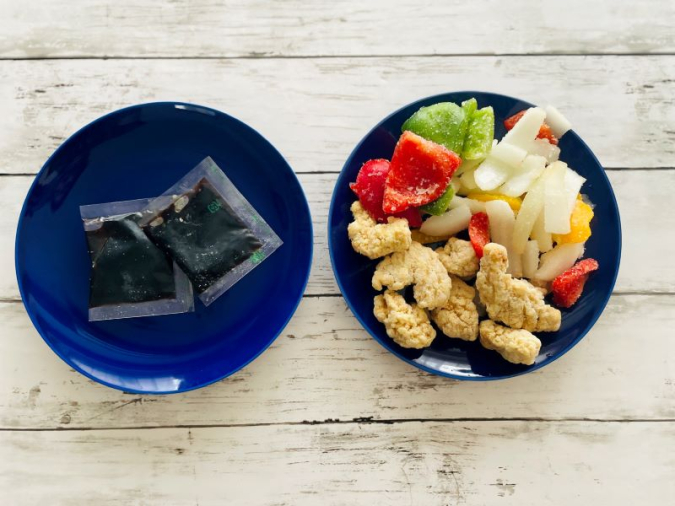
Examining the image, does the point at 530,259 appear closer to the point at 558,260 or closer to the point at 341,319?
the point at 558,260

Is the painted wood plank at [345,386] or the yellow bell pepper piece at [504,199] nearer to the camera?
the yellow bell pepper piece at [504,199]

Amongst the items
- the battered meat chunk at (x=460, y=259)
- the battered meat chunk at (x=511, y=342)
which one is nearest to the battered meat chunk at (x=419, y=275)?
the battered meat chunk at (x=460, y=259)

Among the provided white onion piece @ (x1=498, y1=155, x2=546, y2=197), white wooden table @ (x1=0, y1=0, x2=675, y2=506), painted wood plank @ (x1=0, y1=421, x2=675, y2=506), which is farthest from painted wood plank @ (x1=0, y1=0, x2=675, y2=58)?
painted wood plank @ (x1=0, y1=421, x2=675, y2=506)

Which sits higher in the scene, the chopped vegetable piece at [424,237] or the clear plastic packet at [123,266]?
the chopped vegetable piece at [424,237]

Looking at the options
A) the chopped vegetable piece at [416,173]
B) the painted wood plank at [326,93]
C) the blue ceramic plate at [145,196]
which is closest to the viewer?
Answer: the chopped vegetable piece at [416,173]

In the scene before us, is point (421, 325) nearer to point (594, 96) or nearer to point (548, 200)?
point (548, 200)

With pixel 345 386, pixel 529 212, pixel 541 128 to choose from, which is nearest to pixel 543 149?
pixel 541 128

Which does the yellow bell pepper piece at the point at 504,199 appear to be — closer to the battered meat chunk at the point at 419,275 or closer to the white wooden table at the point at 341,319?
the battered meat chunk at the point at 419,275
